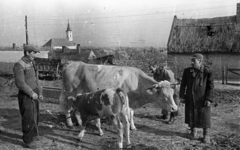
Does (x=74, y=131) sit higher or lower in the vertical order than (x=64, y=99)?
lower

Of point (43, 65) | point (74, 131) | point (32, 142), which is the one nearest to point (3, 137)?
point (32, 142)

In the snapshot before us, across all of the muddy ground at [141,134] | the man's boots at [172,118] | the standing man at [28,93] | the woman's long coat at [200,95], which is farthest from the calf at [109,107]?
the man's boots at [172,118]

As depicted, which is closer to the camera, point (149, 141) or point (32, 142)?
point (32, 142)

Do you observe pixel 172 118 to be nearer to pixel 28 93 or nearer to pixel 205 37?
pixel 28 93

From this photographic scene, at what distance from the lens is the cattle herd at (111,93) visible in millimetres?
6180

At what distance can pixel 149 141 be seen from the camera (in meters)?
6.78

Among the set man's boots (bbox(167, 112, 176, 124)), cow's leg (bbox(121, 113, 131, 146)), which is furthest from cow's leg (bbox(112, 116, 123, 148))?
man's boots (bbox(167, 112, 176, 124))

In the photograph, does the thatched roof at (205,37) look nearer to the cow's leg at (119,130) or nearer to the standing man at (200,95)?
the standing man at (200,95)

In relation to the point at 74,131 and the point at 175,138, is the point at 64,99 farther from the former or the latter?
the point at 175,138

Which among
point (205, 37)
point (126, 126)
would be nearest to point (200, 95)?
point (126, 126)

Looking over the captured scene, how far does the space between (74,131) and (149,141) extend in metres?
2.32

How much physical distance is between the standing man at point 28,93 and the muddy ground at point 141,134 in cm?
51

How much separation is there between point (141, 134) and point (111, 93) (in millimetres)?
1926

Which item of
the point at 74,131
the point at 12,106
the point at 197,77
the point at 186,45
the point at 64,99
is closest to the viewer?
the point at 197,77
